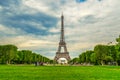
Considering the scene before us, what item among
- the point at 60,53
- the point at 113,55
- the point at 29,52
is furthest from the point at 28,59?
the point at 113,55

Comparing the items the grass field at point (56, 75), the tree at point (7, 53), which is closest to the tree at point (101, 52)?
the tree at point (7, 53)

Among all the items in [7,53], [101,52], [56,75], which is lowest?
[56,75]

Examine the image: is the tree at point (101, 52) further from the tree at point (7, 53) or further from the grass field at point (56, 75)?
the grass field at point (56, 75)

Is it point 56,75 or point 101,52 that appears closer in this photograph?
point 56,75

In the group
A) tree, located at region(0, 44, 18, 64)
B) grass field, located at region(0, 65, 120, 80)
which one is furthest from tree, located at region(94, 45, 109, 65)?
grass field, located at region(0, 65, 120, 80)

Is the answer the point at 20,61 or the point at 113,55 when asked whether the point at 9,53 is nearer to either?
the point at 20,61

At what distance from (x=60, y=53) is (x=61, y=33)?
1117 cm

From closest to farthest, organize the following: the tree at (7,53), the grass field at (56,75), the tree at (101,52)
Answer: the grass field at (56,75)
the tree at (7,53)
the tree at (101,52)

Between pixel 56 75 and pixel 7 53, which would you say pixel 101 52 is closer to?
pixel 7 53

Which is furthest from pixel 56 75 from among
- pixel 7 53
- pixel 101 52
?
pixel 101 52

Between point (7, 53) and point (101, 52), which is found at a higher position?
point (101, 52)

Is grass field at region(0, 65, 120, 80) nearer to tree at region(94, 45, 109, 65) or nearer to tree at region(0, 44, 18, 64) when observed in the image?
tree at region(0, 44, 18, 64)

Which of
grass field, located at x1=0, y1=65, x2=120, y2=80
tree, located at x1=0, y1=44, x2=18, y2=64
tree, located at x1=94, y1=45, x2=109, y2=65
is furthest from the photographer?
tree, located at x1=94, y1=45, x2=109, y2=65

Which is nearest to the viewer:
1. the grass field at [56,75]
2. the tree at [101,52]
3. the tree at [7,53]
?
the grass field at [56,75]
